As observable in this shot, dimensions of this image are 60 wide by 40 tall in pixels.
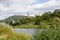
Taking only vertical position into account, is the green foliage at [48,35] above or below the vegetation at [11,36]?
above

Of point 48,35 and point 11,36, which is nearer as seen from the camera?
point 48,35

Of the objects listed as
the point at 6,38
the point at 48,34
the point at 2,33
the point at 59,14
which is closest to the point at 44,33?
the point at 48,34

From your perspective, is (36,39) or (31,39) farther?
(31,39)

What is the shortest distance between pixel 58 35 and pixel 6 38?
433cm

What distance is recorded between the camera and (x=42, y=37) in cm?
1658

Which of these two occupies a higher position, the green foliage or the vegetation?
the green foliage

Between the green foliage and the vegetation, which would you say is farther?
the vegetation

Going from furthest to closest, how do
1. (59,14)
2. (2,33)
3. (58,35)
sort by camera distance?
(59,14)
(2,33)
(58,35)

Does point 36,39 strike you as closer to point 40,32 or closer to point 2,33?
point 40,32

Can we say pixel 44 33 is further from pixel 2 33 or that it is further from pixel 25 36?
pixel 2 33

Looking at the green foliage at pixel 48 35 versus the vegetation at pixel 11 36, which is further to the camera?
the vegetation at pixel 11 36

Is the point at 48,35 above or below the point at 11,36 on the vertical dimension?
above

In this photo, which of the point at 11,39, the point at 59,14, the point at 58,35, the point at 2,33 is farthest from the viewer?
the point at 59,14

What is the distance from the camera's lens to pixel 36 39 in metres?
17.0
